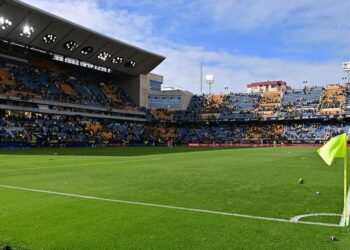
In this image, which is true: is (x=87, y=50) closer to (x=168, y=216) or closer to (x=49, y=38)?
(x=49, y=38)

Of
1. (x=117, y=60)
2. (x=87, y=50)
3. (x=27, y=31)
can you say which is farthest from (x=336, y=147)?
(x=117, y=60)

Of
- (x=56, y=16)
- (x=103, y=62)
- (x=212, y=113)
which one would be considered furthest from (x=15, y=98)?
(x=212, y=113)

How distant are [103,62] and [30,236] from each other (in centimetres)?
7665

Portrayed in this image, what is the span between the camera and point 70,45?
Result: 2749 inches

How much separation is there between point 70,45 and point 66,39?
8.00 ft

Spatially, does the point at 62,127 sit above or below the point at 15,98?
below

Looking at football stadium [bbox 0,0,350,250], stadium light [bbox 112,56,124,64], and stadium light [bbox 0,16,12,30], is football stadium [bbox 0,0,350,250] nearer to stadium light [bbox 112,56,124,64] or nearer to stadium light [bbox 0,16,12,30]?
stadium light [bbox 0,16,12,30]

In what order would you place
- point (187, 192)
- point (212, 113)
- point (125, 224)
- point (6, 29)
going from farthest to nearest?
point (212, 113) → point (6, 29) → point (187, 192) → point (125, 224)

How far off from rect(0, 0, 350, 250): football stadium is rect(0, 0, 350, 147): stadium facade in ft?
0.93

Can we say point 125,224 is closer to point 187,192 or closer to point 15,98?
point 187,192

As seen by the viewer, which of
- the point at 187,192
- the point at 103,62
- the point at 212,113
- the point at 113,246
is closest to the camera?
the point at 113,246

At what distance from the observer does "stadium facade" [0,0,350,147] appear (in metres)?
61.1

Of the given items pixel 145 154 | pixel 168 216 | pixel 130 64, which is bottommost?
pixel 145 154

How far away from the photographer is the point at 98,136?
74.0 meters
